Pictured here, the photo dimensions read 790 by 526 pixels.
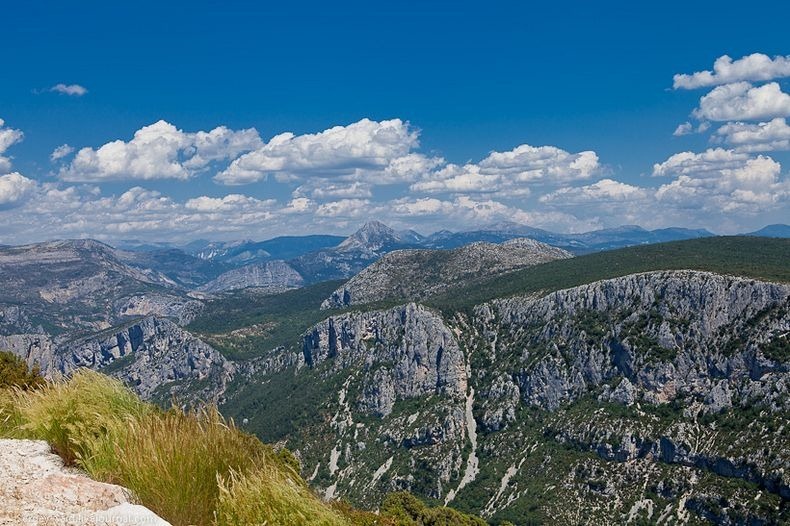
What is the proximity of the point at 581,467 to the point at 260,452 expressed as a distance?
165 m

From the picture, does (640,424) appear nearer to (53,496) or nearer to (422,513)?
(422,513)

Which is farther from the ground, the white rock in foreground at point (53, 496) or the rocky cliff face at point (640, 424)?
the white rock in foreground at point (53, 496)

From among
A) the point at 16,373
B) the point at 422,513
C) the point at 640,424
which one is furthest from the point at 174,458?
the point at 640,424

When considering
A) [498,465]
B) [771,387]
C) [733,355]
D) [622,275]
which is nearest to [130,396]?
[771,387]

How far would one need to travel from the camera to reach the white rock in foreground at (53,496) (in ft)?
20.1

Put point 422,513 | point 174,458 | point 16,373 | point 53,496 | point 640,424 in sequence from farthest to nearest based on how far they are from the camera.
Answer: point 640,424, point 422,513, point 16,373, point 174,458, point 53,496

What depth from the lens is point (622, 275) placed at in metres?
196

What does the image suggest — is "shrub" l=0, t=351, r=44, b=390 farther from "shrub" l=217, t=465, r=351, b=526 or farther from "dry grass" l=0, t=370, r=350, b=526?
"shrub" l=217, t=465, r=351, b=526

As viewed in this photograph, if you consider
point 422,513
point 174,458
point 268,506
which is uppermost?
point 174,458

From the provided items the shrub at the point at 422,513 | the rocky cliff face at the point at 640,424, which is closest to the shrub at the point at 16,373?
the shrub at the point at 422,513

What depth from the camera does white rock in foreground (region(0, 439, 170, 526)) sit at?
613cm

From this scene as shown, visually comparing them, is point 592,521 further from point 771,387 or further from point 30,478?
point 30,478

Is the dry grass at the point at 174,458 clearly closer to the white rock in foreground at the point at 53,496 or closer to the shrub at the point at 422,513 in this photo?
the white rock in foreground at the point at 53,496

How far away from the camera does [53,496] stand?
6.87 meters
